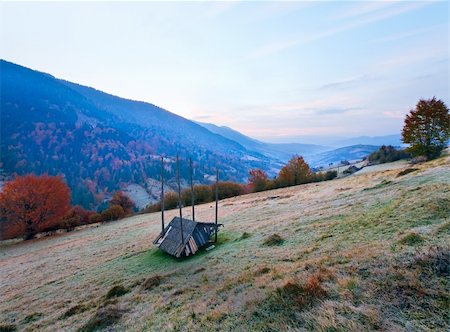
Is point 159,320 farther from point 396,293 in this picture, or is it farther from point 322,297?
point 396,293

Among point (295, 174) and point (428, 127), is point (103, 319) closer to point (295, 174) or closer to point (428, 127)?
point (428, 127)

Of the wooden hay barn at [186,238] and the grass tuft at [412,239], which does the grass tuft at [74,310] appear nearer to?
the wooden hay barn at [186,238]

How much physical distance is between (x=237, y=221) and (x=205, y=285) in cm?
2031

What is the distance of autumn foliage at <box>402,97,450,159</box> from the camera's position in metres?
58.0

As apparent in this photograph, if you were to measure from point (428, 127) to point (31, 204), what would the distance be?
288 feet

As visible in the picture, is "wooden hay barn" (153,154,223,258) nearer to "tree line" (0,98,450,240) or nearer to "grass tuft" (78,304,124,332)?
"grass tuft" (78,304,124,332)

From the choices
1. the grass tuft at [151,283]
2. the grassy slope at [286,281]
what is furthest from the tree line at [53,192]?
the grass tuft at [151,283]

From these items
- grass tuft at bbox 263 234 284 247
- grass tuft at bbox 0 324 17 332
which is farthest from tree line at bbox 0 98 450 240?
grass tuft at bbox 263 234 284 247

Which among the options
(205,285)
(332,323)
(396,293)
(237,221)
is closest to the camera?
(332,323)

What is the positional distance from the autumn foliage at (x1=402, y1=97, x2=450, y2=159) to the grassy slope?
40.3m

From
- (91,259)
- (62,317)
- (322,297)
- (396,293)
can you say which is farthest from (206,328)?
(91,259)

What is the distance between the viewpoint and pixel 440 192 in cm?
1997

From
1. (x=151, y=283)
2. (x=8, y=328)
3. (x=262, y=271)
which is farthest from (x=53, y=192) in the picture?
(x=262, y=271)

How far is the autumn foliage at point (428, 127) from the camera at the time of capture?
58.0 meters
